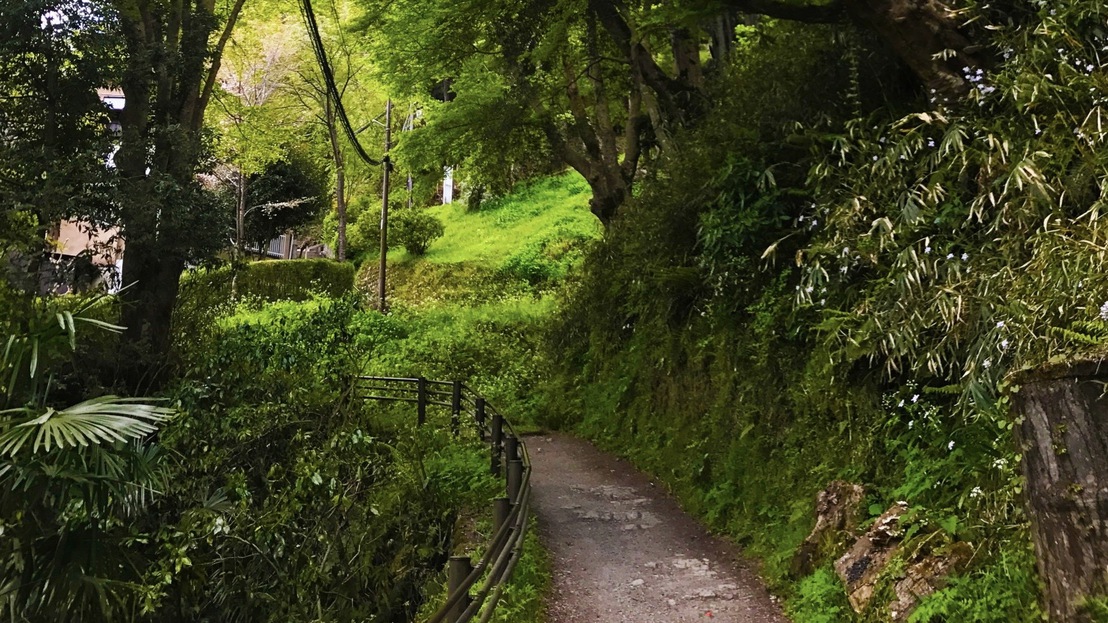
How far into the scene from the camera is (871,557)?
5109 mm

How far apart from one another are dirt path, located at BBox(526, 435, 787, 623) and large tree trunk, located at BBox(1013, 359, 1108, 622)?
8.48 feet

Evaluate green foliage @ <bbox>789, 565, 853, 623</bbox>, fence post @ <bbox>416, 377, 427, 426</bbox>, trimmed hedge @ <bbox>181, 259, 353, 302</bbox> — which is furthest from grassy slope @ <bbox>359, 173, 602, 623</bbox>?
green foliage @ <bbox>789, 565, 853, 623</bbox>

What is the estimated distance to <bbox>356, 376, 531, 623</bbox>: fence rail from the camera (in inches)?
146

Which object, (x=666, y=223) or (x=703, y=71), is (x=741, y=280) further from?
(x=703, y=71)

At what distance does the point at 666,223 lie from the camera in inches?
387

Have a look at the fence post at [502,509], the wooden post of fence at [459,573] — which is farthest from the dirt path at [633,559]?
the wooden post of fence at [459,573]

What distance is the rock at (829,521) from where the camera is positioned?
5617 mm

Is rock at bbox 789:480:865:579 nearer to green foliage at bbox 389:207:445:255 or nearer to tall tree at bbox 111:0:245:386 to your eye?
tall tree at bbox 111:0:245:386

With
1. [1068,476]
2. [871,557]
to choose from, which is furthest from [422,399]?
[1068,476]

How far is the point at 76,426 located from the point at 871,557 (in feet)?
17.6

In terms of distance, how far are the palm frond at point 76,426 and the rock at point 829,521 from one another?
15.7 ft

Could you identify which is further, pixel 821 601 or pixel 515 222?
pixel 515 222

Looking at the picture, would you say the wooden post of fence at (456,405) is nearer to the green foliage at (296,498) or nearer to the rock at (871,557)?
the green foliage at (296,498)

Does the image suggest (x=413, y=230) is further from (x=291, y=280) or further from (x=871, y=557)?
(x=871, y=557)
